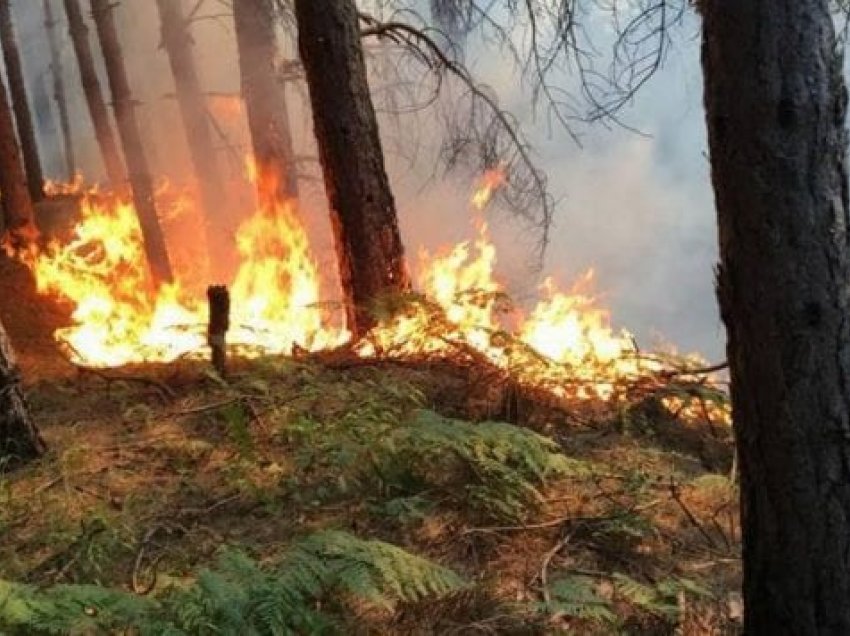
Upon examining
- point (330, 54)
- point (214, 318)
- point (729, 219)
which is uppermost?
point (330, 54)

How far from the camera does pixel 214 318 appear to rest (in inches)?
207

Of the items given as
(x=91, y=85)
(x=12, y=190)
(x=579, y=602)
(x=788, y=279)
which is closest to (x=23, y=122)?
(x=91, y=85)

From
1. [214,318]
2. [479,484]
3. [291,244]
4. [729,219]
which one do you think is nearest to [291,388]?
[214,318]

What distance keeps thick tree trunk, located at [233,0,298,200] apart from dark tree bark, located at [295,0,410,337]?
7.29 metres

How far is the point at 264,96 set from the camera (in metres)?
13.5

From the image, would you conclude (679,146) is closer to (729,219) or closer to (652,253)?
(652,253)

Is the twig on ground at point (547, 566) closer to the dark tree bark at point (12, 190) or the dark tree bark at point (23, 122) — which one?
the dark tree bark at point (12, 190)

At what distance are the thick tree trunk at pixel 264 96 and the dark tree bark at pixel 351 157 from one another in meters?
7.29

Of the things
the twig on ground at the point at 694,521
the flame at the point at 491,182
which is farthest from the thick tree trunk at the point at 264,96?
the twig on ground at the point at 694,521

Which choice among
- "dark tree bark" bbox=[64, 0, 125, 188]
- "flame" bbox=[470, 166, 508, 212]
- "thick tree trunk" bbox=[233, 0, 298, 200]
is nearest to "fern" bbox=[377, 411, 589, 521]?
"flame" bbox=[470, 166, 508, 212]

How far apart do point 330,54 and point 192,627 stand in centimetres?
480

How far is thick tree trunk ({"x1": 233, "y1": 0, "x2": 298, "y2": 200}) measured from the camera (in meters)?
13.4

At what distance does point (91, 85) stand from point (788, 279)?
55.9 ft

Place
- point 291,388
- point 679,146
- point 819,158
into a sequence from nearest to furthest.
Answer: point 819,158, point 291,388, point 679,146
